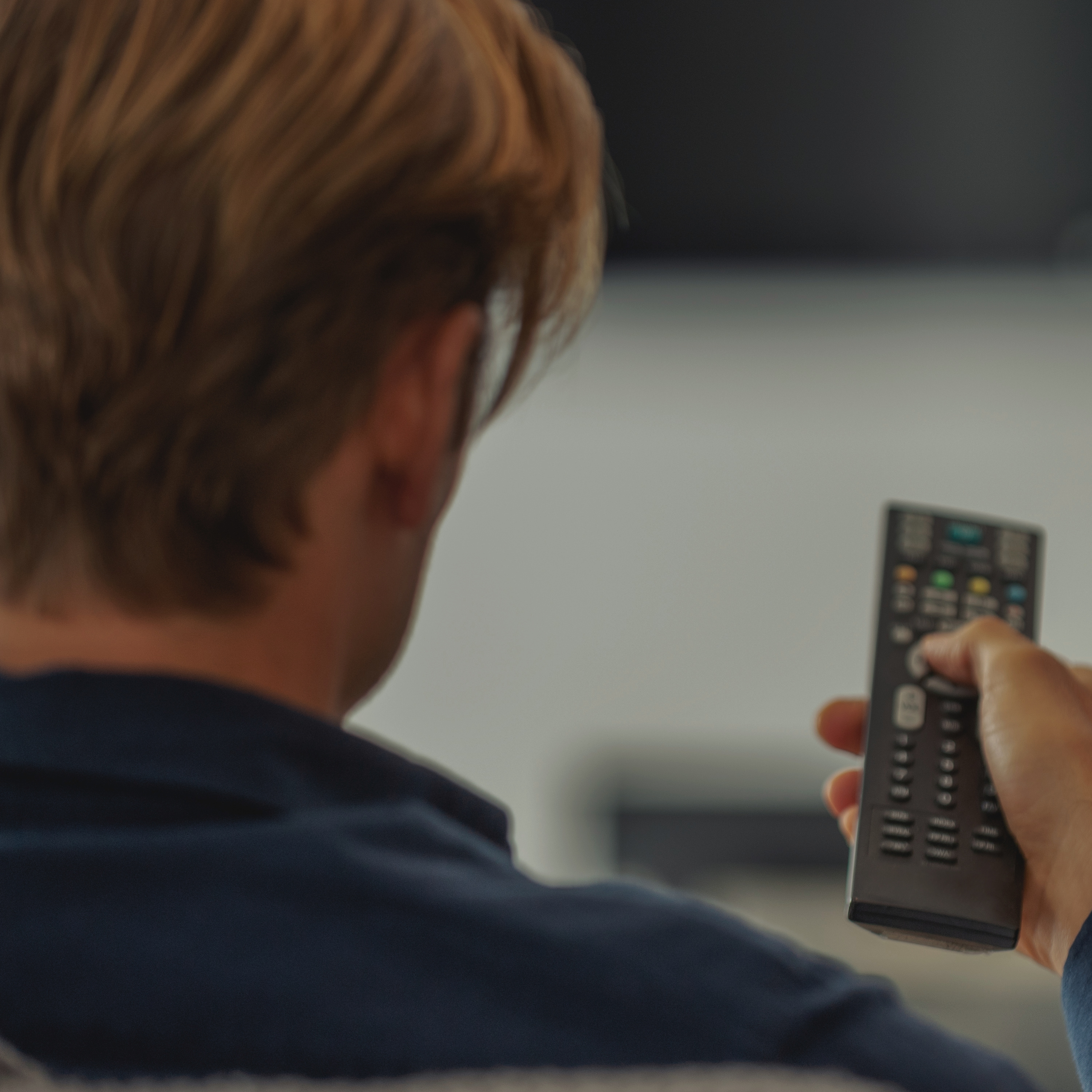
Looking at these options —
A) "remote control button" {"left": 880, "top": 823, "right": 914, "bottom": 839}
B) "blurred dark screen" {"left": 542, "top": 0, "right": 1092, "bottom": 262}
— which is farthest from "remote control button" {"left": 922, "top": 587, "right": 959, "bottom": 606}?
"blurred dark screen" {"left": 542, "top": 0, "right": 1092, "bottom": 262}

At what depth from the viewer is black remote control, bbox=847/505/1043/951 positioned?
0.63 metres

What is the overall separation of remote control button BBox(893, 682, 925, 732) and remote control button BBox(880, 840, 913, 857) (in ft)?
0.24

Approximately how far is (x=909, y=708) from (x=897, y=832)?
81 millimetres

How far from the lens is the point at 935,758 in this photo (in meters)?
0.68

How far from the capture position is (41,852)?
0.36 meters

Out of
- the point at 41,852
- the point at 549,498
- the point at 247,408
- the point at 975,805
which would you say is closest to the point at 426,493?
the point at 247,408

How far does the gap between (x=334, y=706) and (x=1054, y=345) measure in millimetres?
2094

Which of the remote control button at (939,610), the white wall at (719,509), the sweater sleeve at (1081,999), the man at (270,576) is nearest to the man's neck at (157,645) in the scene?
the man at (270,576)

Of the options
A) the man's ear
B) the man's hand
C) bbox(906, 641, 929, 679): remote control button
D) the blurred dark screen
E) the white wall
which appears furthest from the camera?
the white wall

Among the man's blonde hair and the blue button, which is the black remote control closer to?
the blue button

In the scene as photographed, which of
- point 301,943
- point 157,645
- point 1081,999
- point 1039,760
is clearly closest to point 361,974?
point 301,943

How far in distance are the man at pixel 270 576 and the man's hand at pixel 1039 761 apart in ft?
0.84

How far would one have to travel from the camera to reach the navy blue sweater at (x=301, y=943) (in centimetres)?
34

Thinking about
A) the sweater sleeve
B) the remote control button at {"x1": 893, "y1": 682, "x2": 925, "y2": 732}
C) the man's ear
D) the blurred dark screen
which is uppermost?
the blurred dark screen
